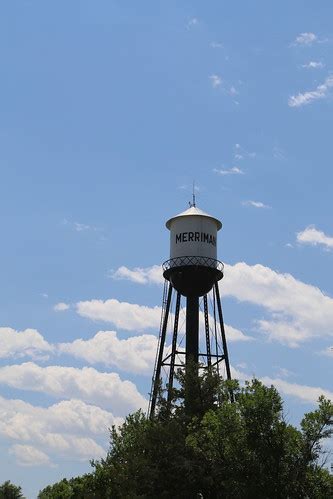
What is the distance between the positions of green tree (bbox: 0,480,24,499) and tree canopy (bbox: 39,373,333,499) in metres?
89.6

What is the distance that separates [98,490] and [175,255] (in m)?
18.1

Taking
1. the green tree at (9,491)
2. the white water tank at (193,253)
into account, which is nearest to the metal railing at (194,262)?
the white water tank at (193,253)

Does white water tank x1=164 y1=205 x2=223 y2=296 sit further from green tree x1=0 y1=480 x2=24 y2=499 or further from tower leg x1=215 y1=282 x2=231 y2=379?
green tree x1=0 y1=480 x2=24 y2=499

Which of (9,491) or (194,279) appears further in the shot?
(9,491)

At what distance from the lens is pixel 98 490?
177ft

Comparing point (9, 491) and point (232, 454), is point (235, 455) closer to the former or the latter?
point (232, 454)

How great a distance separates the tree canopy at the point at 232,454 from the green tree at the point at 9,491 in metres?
89.6

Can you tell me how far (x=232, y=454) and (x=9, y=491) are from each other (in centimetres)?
10136

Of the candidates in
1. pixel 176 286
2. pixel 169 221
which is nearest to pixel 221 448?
pixel 176 286

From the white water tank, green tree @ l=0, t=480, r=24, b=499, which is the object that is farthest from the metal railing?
green tree @ l=0, t=480, r=24, b=499

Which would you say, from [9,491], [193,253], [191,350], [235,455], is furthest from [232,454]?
[9,491]

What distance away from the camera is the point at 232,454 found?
3731 centimetres

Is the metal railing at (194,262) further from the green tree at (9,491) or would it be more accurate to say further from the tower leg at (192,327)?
the green tree at (9,491)

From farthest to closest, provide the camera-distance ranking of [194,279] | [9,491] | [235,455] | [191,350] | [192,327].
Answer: [9,491] → [194,279] → [192,327] → [191,350] → [235,455]
